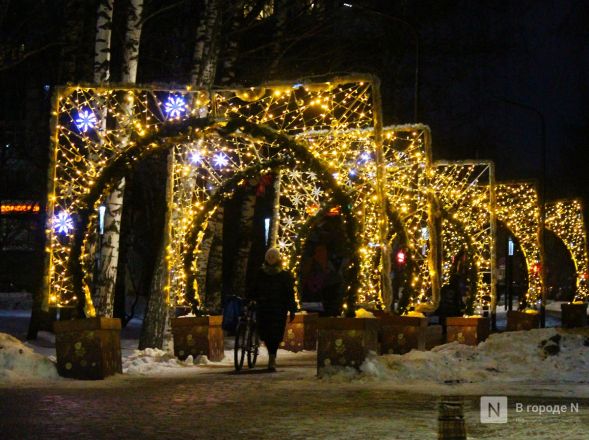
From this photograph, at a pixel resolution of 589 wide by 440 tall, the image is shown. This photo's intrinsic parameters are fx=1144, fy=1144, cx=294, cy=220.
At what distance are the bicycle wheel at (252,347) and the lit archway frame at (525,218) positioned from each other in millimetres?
15712

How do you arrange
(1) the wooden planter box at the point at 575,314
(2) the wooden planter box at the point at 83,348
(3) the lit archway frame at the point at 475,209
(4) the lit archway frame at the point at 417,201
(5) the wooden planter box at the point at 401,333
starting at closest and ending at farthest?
1. (2) the wooden planter box at the point at 83,348
2. (5) the wooden planter box at the point at 401,333
3. (4) the lit archway frame at the point at 417,201
4. (3) the lit archway frame at the point at 475,209
5. (1) the wooden planter box at the point at 575,314

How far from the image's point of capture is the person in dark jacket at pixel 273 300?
17750mm

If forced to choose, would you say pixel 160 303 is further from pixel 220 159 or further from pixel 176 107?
pixel 176 107

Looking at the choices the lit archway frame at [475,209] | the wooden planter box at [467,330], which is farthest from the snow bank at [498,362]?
the lit archway frame at [475,209]

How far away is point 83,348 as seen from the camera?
50.6 feet

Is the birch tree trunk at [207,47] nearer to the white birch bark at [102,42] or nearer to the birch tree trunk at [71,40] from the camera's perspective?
the white birch bark at [102,42]

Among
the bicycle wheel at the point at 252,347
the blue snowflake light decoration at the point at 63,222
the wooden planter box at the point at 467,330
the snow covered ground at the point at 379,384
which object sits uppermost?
the blue snowflake light decoration at the point at 63,222

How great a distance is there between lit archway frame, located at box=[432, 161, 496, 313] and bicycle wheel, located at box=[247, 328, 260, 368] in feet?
35.1

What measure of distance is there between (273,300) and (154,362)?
2.19 m

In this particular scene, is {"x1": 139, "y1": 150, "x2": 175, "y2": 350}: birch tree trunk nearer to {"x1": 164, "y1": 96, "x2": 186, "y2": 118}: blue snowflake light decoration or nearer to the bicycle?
{"x1": 164, "y1": 96, "x2": 186, "y2": 118}: blue snowflake light decoration

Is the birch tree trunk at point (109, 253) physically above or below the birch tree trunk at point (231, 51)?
below

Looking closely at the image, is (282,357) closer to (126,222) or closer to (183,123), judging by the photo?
(183,123)

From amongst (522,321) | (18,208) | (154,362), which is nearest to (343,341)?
(154,362)

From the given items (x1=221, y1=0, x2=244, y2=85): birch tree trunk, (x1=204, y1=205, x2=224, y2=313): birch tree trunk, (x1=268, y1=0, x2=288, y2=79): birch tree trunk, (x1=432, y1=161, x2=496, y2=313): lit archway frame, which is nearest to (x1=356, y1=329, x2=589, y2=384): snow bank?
(x1=221, y1=0, x2=244, y2=85): birch tree trunk
